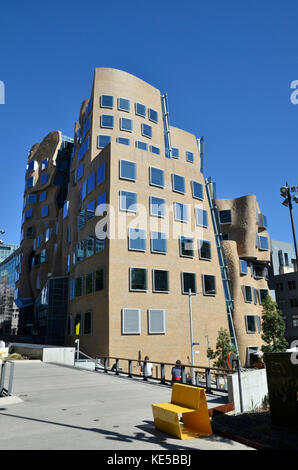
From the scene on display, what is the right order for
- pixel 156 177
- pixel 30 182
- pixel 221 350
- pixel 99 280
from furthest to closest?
pixel 30 182 < pixel 156 177 < pixel 221 350 < pixel 99 280

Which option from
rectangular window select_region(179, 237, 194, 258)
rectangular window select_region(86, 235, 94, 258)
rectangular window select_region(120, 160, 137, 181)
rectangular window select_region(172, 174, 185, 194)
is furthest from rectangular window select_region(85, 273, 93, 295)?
rectangular window select_region(172, 174, 185, 194)

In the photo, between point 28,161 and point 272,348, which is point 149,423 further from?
point 28,161

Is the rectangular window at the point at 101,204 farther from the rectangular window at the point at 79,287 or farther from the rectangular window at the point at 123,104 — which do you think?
the rectangular window at the point at 123,104

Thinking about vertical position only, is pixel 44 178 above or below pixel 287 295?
above

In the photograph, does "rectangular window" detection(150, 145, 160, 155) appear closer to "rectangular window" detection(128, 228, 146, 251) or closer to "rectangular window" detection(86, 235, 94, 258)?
"rectangular window" detection(128, 228, 146, 251)

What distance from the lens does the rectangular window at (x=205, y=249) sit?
39.4 m

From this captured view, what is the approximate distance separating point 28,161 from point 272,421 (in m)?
72.6

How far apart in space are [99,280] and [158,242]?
6.88 meters

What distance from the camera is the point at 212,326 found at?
1476 inches

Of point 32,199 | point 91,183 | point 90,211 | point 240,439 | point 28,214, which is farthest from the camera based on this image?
point 28,214

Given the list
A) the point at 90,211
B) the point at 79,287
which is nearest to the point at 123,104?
the point at 90,211

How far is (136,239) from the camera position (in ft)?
113

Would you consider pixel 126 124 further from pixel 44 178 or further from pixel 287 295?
pixel 287 295
